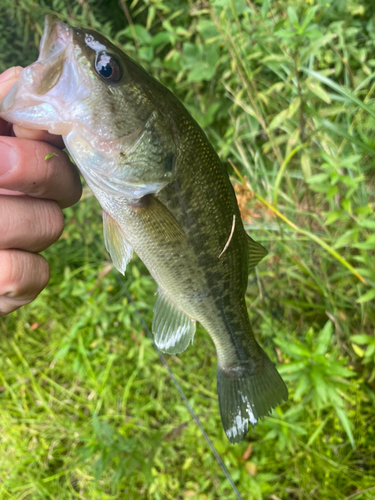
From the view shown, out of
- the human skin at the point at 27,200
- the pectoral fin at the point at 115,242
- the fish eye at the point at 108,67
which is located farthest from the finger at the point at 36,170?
the fish eye at the point at 108,67

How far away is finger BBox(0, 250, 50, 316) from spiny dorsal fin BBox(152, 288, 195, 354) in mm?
439

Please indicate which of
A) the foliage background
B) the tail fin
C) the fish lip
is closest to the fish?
the fish lip

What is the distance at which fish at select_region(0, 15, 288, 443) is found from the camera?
86 centimetres

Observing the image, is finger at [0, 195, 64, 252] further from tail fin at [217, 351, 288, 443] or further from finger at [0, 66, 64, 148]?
tail fin at [217, 351, 288, 443]

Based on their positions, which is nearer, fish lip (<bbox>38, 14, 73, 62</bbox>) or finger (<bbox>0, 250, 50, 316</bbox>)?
fish lip (<bbox>38, 14, 73, 62</bbox>)

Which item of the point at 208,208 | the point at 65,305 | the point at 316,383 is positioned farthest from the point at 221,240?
the point at 65,305

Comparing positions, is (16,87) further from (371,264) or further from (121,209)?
(371,264)

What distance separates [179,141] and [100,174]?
26 centimetres

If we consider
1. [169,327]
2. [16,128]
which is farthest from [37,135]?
[169,327]

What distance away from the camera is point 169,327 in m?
1.27

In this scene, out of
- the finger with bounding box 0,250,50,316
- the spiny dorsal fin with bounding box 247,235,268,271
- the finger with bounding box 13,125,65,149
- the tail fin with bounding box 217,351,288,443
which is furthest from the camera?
the tail fin with bounding box 217,351,288,443

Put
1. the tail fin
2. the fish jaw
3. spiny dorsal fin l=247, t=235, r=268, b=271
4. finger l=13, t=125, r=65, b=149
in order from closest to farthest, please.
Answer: the fish jaw, finger l=13, t=125, r=65, b=149, spiny dorsal fin l=247, t=235, r=268, b=271, the tail fin

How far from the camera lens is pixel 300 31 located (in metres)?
1.34

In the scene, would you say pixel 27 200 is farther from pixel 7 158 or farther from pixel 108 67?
pixel 108 67
